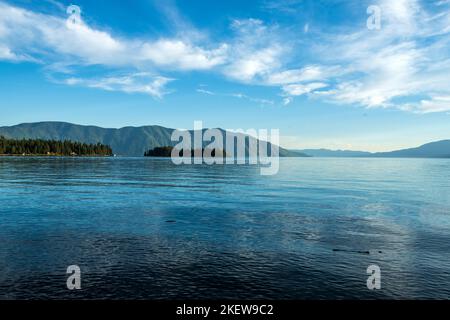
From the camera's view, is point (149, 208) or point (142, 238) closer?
point (142, 238)

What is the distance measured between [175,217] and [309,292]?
22268 millimetres

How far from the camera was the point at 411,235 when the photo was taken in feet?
99.8

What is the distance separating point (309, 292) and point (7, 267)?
18038mm

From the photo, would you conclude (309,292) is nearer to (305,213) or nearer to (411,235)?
(411,235)

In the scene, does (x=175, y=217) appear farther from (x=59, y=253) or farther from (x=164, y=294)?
(x=164, y=294)
